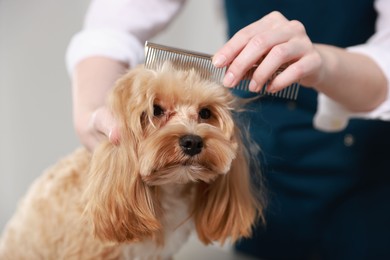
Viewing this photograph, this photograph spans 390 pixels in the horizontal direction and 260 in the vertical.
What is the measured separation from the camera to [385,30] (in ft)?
3.84

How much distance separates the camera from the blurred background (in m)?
1.99

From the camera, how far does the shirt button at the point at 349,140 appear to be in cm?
140

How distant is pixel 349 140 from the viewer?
1.40 meters

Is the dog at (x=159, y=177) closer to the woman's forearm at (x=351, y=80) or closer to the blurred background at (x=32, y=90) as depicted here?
the woman's forearm at (x=351, y=80)

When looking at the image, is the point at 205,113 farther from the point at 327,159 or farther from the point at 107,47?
the point at 327,159

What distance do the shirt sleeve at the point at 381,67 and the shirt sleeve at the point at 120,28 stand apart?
17.1 inches

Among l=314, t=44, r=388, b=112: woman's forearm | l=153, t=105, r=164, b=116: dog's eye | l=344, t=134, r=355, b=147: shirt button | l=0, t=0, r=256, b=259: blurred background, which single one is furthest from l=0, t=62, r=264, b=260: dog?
l=0, t=0, r=256, b=259: blurred background

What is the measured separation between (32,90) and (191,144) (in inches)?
53.2

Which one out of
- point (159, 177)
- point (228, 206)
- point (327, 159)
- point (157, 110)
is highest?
point (157, 110)

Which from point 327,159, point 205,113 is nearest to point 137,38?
point 205,113

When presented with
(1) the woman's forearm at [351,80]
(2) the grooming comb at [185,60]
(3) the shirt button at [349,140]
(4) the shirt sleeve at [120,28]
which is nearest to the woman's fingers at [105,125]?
(2) the grooming comb at [185,60]

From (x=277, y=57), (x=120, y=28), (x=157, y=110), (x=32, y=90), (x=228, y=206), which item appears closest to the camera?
(x=277, y=57)

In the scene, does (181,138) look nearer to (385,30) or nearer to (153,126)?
(153,126)

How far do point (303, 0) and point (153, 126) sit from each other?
0.60m
